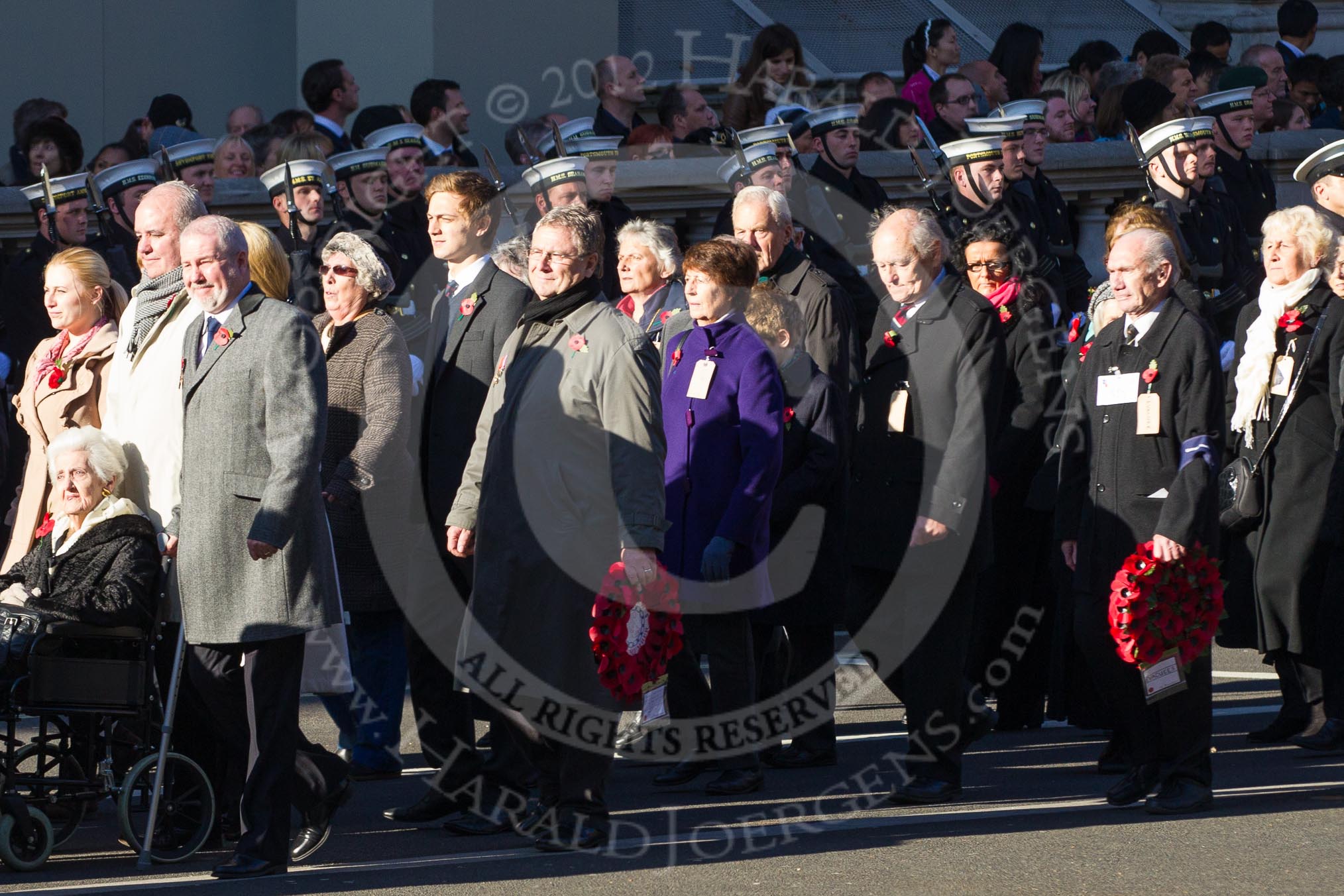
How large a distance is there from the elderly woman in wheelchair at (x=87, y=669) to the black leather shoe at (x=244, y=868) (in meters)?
0.35

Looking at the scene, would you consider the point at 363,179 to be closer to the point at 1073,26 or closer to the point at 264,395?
the point at 264,395

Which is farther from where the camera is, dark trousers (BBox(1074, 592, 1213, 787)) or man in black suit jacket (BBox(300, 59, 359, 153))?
man in black suit jacket (BBox(300, 59, 359, 153))

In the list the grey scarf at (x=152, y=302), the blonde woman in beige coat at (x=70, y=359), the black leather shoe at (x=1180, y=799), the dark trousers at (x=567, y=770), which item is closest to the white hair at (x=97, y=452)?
the grey scarf at (x=152, y=302)

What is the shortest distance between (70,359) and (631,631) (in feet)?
7.19

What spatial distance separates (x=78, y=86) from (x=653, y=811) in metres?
10.9

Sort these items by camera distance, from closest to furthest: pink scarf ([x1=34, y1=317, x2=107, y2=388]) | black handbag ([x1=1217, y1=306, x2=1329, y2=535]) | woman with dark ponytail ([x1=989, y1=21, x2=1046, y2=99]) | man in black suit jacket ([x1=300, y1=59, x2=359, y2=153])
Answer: pink scarf ([x1=34, y1=317, x2=107, y2=388])
black handbag ([x1=1217, y1=306, x2=1329, y2=535])
man in black suit jacket ([x1=300, y1=59, x2=359, y2=153])
woman with dark ponytail ([x1=989, y1=21, x2=1046, y2=99])

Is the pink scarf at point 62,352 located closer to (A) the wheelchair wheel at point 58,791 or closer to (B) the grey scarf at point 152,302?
(B) the grey scarf at point 152,302

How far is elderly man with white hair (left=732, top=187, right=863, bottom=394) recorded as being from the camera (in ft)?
29.3

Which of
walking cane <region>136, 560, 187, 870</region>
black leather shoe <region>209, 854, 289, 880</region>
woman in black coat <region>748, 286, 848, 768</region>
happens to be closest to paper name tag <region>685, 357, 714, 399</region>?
woman in black coat <region>748, 286, 848, 768</region>

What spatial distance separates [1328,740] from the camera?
8.59 meters

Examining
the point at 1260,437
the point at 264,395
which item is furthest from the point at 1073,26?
the point at 264,395

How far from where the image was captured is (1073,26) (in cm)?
2050

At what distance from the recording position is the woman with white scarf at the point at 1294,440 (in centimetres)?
888

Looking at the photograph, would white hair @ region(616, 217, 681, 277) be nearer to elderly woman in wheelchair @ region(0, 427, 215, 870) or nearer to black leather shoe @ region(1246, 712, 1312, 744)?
elderly woman in wheelchair @ region(0, 427, 215, 870)
